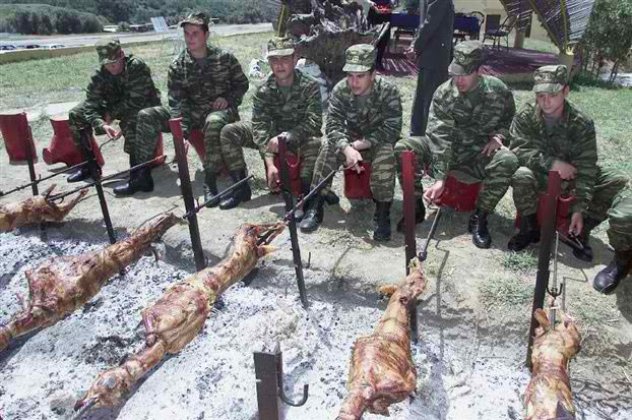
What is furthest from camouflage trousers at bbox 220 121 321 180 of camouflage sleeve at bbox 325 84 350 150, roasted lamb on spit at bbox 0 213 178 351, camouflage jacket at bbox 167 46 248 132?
roasted lamb on spit at bbox 0 213 178 351

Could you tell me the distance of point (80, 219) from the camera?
5.32m

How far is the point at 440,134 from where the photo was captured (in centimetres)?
463

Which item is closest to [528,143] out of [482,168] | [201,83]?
[482,168]

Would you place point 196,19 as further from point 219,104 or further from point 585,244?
point 585,244

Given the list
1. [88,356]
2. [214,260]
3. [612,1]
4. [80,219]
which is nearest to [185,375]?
[88,356]

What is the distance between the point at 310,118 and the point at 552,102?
222cm

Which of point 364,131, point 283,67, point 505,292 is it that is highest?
point 283,67

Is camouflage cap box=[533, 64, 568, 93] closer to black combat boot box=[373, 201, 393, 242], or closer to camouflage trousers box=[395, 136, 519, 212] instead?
camouflage trousers box=[395, 136, 519, 212]

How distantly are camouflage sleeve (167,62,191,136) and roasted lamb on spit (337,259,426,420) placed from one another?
373cm

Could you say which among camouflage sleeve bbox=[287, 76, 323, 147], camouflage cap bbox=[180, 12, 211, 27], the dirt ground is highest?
camouflage cap bbox=[180, 12, 211, 27]

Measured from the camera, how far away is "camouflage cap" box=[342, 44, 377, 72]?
4441 mm

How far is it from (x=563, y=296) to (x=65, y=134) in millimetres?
5842

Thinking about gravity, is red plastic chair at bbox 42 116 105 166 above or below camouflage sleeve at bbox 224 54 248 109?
below

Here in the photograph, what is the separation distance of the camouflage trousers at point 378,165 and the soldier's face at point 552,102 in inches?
50.3
